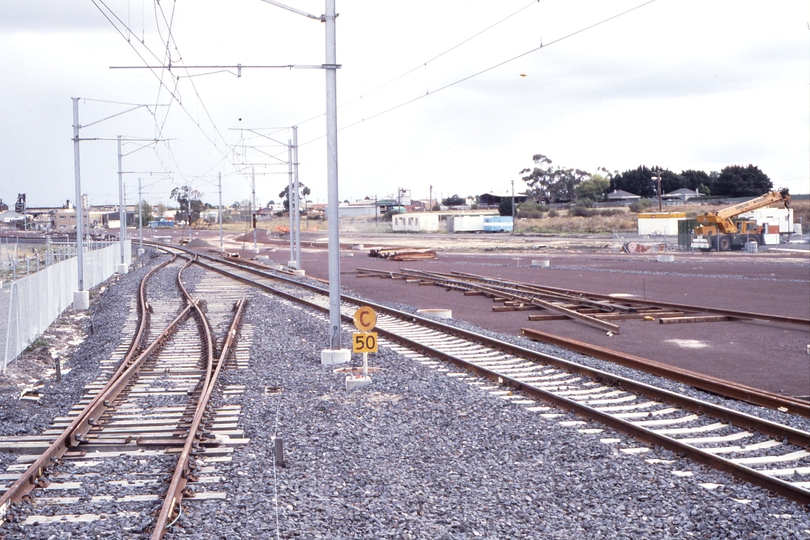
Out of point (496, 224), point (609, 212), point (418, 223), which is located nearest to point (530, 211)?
point (609, 212)

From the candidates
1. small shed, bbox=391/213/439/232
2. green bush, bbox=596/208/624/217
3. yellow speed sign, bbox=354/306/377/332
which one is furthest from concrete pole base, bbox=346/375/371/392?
green bush, bbox=596/208/624/217

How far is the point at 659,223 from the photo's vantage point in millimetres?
83125

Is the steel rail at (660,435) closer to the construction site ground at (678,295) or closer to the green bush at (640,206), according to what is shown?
the construction site ground at (678,295)

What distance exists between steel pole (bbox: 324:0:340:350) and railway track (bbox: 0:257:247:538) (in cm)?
222

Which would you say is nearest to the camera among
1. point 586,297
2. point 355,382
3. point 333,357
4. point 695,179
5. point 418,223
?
point 355,382

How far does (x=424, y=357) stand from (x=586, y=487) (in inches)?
317

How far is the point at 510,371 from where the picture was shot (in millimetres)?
14203

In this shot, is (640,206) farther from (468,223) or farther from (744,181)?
(468,223)

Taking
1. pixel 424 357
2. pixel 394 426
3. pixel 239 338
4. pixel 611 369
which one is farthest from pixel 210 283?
pixel 394 426

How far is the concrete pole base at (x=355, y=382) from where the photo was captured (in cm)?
1250

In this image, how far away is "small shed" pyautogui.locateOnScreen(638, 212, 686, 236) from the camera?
8225cm

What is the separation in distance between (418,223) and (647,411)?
11647cm

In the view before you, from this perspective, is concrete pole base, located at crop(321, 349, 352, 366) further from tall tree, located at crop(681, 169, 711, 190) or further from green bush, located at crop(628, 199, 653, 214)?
tall tree, located at crop(681, 169, 711, 190)

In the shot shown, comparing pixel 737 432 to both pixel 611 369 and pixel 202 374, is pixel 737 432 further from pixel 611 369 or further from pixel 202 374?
pixel 202 374
